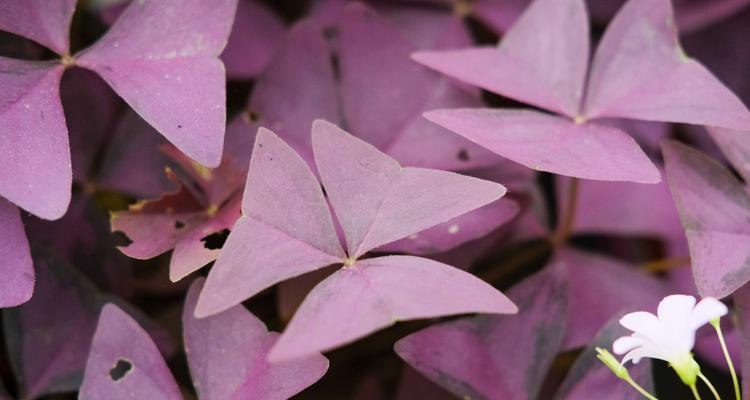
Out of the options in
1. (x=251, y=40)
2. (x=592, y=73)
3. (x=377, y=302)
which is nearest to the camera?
(x=377, y=302)

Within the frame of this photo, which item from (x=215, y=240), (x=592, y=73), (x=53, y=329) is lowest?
(x=53, y=329)

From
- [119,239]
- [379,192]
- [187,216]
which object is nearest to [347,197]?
[379,192]

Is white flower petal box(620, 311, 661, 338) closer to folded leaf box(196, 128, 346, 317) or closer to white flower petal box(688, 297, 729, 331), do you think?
white flower petal box(688, 297, 729, 331)

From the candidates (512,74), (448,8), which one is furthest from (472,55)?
(448,8)

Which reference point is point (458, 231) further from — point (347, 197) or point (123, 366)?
point (123, 366)

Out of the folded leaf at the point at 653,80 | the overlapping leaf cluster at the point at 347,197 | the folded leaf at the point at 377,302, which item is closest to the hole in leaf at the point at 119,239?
the overlapping leaf cluster at the point at 347,197

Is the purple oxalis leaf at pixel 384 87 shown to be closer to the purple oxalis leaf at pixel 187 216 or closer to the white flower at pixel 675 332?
the purple oxalis leaf at pixel 187 216

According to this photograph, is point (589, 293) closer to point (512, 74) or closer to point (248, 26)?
point (512, 74)
